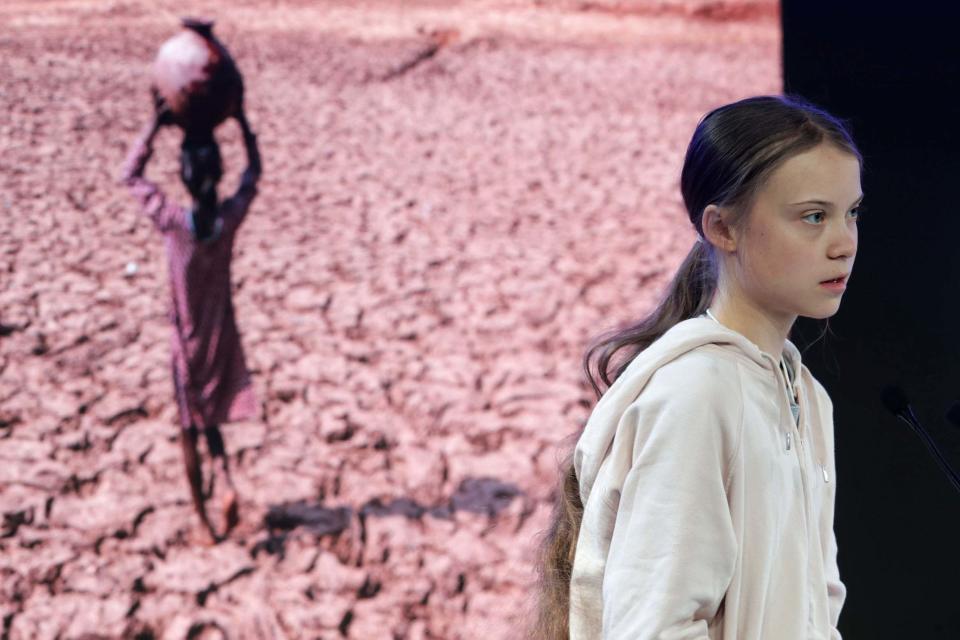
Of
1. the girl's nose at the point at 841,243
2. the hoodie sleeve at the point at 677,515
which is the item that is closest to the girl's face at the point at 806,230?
the girl's nose at the point at 841,243

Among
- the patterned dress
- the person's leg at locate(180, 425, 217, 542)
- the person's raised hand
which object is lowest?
the person's leg at locate(180, 425, 217, 542)

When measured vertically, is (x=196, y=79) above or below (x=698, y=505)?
above

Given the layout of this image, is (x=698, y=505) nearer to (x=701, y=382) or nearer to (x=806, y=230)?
(x=701, y=382)

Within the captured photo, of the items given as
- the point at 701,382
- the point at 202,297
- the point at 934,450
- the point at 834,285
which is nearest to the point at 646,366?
the point at 701,382

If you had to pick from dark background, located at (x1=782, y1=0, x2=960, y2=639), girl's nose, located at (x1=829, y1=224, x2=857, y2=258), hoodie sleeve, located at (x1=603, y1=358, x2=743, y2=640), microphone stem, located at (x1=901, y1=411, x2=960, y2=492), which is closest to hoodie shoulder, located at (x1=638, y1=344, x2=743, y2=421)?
hoodie sleeve, located at (x1=603, y1=358, x2=743, y2=640)

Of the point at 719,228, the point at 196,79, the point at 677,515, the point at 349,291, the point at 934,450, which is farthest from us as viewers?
the point at 349,291

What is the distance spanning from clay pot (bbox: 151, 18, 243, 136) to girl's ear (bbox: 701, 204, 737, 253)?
1304 millimetres

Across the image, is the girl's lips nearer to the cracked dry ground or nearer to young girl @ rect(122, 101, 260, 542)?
the cracked dry ground

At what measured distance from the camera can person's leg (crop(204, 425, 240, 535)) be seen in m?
1.87

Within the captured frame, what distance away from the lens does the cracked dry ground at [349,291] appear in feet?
5.82

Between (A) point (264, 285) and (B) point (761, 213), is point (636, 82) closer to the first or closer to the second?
(A) point (264, 285)

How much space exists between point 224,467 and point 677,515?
1401 mm

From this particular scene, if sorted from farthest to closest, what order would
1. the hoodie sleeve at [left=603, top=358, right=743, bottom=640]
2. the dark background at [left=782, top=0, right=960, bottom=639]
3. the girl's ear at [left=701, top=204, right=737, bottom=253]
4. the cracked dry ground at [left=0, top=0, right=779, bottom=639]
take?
the cracked dry ground at [left=0, top=0, right=779, bottom=639]
the dark background at [left=782, top=0, right=960, bottom=639]
the girl's ear at [left=701, top=204, right=737, bottom=253]
the hoodie sleeve at [left=603, top=358, right=743, bottom=640]

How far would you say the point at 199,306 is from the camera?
1866 millimetres
